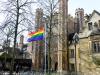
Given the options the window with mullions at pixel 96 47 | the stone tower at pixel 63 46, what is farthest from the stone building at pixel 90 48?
the stone tower at pixel 63 46

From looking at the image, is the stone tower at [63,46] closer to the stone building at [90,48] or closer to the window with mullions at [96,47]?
the stone building at [90,48]

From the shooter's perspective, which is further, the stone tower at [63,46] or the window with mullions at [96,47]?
the stone tower at [63,46]

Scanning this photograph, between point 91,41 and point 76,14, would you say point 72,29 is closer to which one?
point 76,14

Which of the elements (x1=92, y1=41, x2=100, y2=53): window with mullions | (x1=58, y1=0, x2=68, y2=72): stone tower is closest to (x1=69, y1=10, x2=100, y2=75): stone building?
(x1=92, y1=41, x2=100, y2=53): window with mullions

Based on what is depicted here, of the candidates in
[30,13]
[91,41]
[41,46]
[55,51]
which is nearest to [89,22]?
[91,41]

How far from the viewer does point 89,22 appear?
46.3 meters

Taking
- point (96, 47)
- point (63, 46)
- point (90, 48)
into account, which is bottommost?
point (90, 48)

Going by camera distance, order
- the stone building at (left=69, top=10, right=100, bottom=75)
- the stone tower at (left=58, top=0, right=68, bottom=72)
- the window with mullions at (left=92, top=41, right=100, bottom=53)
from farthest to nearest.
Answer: the stone tower at (left=58, top=0, right=68, bottom=72) → the stone building at (left=69, top=10, right=100, bottom=75) → the window with mullions at (left=92, top=41, right=100, bottom=53)

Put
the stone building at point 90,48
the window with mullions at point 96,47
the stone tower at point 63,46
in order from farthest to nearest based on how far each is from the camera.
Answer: the stone tower at point 63,46 < the stone building at point 90,48 < the window with mullions at point 96,47

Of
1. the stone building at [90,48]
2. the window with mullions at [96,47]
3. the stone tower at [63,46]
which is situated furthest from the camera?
the stone tower at [63,46]

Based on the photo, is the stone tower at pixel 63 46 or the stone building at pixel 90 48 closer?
the stone building at pixel 90 48

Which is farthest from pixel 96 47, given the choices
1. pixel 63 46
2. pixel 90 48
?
pixel 63 46

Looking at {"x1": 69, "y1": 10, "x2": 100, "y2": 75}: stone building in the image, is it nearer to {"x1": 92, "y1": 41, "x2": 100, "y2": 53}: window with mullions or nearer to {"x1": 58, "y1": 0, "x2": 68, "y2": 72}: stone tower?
{"x1": 92, "y1": 41, "x2": 100, "y2": 53}: window with mullions

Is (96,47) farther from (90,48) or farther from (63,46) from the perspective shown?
(63,46)
